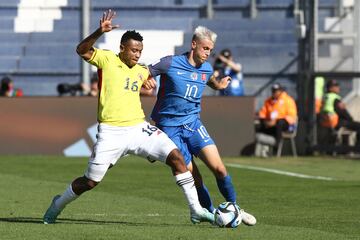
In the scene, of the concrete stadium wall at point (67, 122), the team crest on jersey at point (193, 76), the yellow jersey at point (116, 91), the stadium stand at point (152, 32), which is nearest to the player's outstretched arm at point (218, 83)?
the team crest on jersey at point (193, 76)

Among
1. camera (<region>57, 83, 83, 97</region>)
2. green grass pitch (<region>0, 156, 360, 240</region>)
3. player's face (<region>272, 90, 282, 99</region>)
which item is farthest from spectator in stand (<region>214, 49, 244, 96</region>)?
camera (<region>57, 83, 83, 97</region>)

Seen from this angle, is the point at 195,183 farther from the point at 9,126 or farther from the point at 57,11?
the point at 57,11

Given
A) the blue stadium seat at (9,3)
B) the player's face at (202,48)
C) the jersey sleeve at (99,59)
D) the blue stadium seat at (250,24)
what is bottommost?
the jersey sleeve at (99,59)

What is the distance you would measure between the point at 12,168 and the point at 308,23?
364 inches

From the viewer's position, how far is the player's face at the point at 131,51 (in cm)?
1144

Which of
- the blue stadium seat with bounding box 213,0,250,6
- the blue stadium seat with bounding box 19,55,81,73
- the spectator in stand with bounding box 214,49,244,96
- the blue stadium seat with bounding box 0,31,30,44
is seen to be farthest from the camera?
the blue stadium seat with bounding box 213,0,250,6

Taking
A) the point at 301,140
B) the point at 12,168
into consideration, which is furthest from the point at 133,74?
the point at 301,140

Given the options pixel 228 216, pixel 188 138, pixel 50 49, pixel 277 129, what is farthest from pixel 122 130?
pixel 50 49

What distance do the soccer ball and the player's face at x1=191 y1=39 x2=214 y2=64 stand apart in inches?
60.6

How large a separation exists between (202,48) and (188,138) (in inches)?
37.8

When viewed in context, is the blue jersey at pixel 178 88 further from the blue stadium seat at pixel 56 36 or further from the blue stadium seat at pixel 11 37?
the blue stadium seat at pixel 11 37

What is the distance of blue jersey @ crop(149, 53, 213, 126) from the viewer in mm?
12070

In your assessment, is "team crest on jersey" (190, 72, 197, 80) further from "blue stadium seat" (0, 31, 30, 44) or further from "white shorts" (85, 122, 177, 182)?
"blue stadium seat" (0, 31, 30, 44)

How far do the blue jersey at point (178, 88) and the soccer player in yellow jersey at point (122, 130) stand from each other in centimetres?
51
